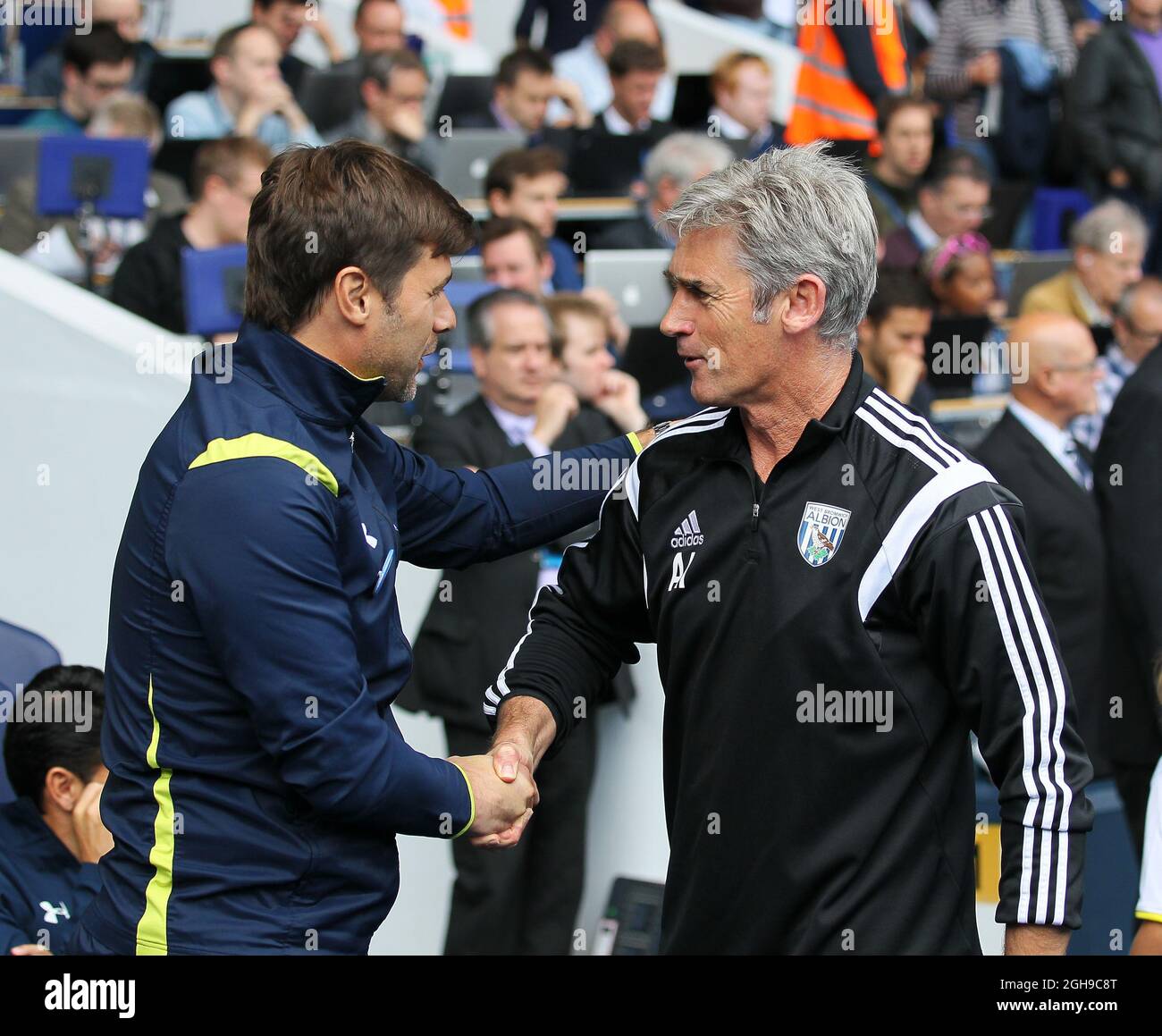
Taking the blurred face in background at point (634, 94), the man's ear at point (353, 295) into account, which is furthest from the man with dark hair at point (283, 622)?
the blurred face in background at point (634, 94)

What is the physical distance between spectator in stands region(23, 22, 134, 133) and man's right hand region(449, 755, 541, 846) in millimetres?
6618

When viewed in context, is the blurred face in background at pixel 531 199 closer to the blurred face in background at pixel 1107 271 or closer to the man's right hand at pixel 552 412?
the man's right hand at pixel 552 412

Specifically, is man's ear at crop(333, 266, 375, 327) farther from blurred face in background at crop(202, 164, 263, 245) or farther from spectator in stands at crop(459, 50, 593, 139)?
spectator in stands at crop(459, 50, 593, 139)

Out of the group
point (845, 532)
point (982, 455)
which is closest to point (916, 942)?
point (845, 532)

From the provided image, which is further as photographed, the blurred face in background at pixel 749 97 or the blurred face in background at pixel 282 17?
the blurred face in background at pixel 282 17

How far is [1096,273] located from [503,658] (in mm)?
4559

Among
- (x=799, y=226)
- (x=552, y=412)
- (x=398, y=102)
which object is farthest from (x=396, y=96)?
(x=799, y=226)

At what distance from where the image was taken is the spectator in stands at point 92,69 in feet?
27.5

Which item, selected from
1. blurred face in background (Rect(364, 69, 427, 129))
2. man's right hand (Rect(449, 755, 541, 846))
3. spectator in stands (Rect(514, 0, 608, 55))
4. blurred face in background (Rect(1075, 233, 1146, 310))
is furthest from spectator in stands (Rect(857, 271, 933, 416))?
spectator in stands (Rect(514, 0, 608, 55))

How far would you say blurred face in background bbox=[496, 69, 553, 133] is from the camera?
918 centimetres

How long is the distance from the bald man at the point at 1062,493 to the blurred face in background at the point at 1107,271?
2.92 m

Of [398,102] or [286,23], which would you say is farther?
[286,23]

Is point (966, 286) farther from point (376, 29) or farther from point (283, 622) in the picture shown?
point (283, 622)

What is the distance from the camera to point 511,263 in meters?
6.30
